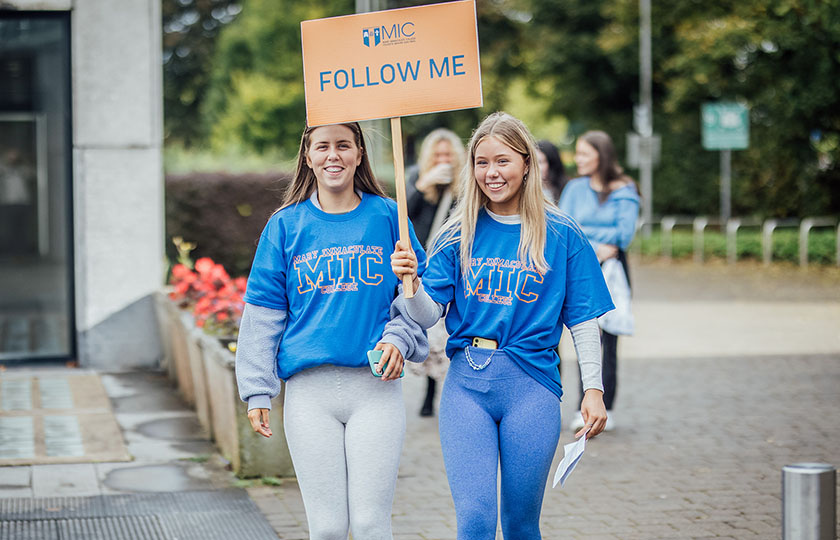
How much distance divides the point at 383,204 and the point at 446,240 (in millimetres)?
247

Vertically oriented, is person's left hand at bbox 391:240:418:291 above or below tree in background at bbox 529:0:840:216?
below

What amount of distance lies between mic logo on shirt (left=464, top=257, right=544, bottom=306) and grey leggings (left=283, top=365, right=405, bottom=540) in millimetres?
455

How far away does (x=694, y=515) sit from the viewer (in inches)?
230

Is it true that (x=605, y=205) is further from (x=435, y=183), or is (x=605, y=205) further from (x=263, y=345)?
(x=263, y=345)

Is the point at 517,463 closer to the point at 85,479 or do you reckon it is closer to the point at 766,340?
the point at 85,479

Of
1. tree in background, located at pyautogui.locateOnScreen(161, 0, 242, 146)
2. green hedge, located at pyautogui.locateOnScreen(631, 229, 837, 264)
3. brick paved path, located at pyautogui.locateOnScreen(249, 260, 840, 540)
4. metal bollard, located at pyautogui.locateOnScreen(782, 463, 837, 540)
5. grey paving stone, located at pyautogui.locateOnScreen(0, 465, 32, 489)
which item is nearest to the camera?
metal bollard, located at pyautogui.locateOnScreen(782, 463, 837, 540)

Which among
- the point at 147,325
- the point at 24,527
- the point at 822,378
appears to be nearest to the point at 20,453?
the point at 24,527

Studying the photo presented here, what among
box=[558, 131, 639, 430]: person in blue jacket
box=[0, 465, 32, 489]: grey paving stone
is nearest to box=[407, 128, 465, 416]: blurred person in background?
box=[558, 131, 639, 430]: person in blue jacket

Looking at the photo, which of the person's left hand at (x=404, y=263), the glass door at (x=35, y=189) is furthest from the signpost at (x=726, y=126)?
the person's left hand at (x=404, y=263)

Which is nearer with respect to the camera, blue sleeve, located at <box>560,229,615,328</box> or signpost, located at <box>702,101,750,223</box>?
blue sleeve, located at <box>560,229,615,328</box>

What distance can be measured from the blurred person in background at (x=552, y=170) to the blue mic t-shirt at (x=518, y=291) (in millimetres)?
3970

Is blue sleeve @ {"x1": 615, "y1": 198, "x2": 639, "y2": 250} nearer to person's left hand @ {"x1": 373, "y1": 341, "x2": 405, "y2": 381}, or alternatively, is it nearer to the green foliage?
person's left hand @ {"x1": 373, "y1": 341, "x2": 405, "y2": 381}

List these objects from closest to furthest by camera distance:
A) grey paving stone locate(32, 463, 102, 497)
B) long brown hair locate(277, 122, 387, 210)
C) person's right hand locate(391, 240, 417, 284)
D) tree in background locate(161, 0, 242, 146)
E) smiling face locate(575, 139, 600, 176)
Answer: person's right hand locate(391, 240, 417, 284)
long brown hair locate(277, 122, 387, 210)
grey paving stone locate(32, 463, 102, 497)
smiling face locate(575, 139, 600, 176)
tree in background locate(161, 0, 242, 146)

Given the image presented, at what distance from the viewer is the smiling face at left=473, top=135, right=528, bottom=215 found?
3941 mm
